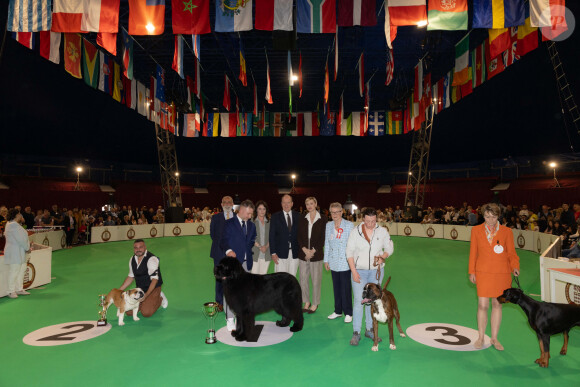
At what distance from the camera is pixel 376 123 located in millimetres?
20750

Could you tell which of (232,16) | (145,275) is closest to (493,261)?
(145,275)

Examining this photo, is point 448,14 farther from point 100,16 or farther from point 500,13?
point 100,16

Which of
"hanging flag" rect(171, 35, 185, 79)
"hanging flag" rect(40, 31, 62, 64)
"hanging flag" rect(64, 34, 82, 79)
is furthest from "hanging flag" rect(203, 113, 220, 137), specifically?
"hanging flag" rect(40, 31, 62, 64)

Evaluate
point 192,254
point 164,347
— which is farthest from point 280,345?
point 192,254

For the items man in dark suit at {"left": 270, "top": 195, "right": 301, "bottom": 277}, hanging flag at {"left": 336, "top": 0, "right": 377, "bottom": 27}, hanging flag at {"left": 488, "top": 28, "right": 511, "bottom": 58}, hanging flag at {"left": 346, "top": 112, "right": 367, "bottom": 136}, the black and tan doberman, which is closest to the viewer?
the black and tan doberman

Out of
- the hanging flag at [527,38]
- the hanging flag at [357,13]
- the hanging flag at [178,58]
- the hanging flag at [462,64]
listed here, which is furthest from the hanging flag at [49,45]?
the hanging flag at [462,64]

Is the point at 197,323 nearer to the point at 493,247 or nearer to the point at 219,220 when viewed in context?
the point at 219,220

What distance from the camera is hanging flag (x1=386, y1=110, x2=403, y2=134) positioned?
68.7 feet

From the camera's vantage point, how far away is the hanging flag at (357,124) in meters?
20.5

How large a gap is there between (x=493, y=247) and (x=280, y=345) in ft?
10.3

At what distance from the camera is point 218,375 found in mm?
3922

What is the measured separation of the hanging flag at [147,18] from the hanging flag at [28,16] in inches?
77.2

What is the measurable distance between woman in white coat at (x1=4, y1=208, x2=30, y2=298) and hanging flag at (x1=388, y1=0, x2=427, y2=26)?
32.2 ft

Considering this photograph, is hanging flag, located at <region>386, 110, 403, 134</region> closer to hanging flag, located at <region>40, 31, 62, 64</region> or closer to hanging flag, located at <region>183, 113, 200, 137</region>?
hanging flag, located at <region>183, 113, 200, 137</region>
